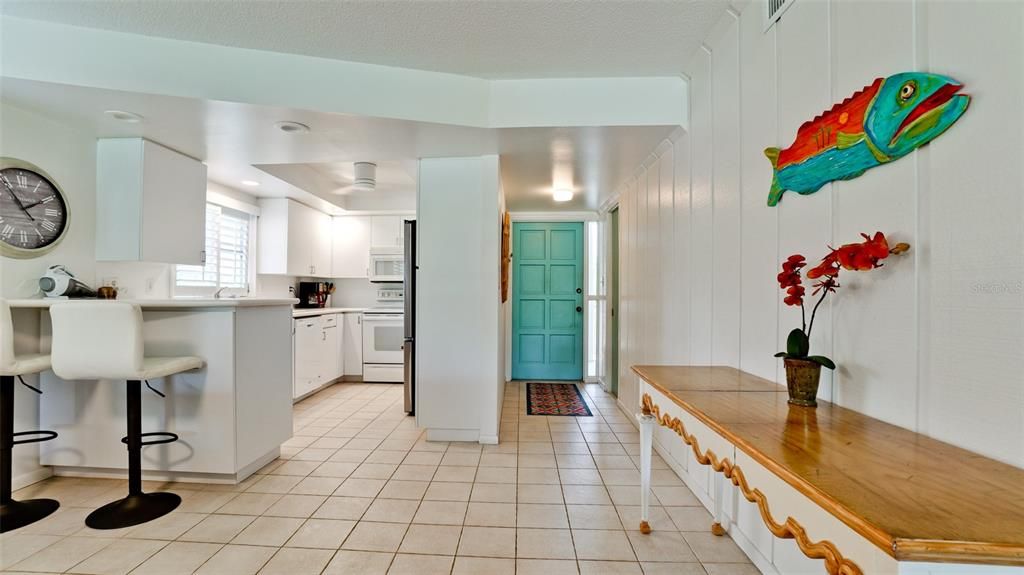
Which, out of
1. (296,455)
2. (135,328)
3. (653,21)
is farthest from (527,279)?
(135,328)

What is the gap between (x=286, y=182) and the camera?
3836mm

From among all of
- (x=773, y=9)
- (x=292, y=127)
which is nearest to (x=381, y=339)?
(x=292, y=127)

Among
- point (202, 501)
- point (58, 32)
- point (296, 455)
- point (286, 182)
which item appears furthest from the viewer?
point (286, 182)

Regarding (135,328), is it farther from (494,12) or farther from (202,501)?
(494,12)

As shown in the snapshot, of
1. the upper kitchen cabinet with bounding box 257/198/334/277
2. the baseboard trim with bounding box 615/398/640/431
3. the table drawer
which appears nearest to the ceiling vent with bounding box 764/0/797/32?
the table drawer

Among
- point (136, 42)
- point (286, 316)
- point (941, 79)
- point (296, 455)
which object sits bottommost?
point (296, 455)

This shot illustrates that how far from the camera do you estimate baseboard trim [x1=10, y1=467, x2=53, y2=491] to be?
2.28m

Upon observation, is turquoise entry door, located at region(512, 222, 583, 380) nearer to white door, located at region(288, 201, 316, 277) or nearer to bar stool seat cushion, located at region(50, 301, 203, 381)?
white door, located at region(288, 201, 316, 277)

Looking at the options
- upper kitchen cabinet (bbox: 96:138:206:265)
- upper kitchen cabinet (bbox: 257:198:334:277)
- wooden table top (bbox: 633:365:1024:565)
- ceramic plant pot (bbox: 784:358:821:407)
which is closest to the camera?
wooden table top (bbox: 633:365:1024:565)

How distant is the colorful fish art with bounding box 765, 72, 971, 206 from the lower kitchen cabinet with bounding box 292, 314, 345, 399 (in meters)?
4.20

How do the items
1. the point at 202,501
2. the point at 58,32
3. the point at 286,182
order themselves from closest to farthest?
1. the point at 58,32
2. the point at 202,501
3. the point at 286,182

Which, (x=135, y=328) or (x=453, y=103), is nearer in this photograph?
(x=135, y=328)

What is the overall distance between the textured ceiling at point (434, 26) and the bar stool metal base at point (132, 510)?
240 cm

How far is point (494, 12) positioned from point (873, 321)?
1.91 metres
